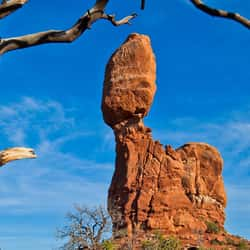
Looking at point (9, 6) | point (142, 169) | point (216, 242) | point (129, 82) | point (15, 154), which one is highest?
point (129, 82)

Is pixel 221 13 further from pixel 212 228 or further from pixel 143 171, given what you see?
pixel 212 228

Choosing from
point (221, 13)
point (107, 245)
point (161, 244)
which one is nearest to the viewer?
point (221, 13)

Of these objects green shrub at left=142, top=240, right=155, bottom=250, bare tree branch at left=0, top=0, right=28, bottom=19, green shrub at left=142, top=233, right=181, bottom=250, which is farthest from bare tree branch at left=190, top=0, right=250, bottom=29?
green shrub at left=142, top=240, right=155, bottom=250

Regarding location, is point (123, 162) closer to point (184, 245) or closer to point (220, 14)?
point (184, 245)

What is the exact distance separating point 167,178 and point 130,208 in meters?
4.42

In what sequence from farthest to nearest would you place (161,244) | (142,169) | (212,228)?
1. (212,228)
2. (142,169)
3. (161,244)

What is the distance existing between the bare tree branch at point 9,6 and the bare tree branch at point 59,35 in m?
0.28

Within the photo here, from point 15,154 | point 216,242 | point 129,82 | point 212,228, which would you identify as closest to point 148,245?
point 216,242

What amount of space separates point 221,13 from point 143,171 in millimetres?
45362

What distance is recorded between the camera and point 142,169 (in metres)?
50.6

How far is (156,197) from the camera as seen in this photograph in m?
49.1

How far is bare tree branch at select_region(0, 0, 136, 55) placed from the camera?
5418 millimetres

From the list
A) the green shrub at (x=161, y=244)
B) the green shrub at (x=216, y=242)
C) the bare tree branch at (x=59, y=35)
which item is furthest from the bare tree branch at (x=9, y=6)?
the green shrub at (x=216, y=242)

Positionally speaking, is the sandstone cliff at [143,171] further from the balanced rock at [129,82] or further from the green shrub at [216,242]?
the green shrub at [216,242]
